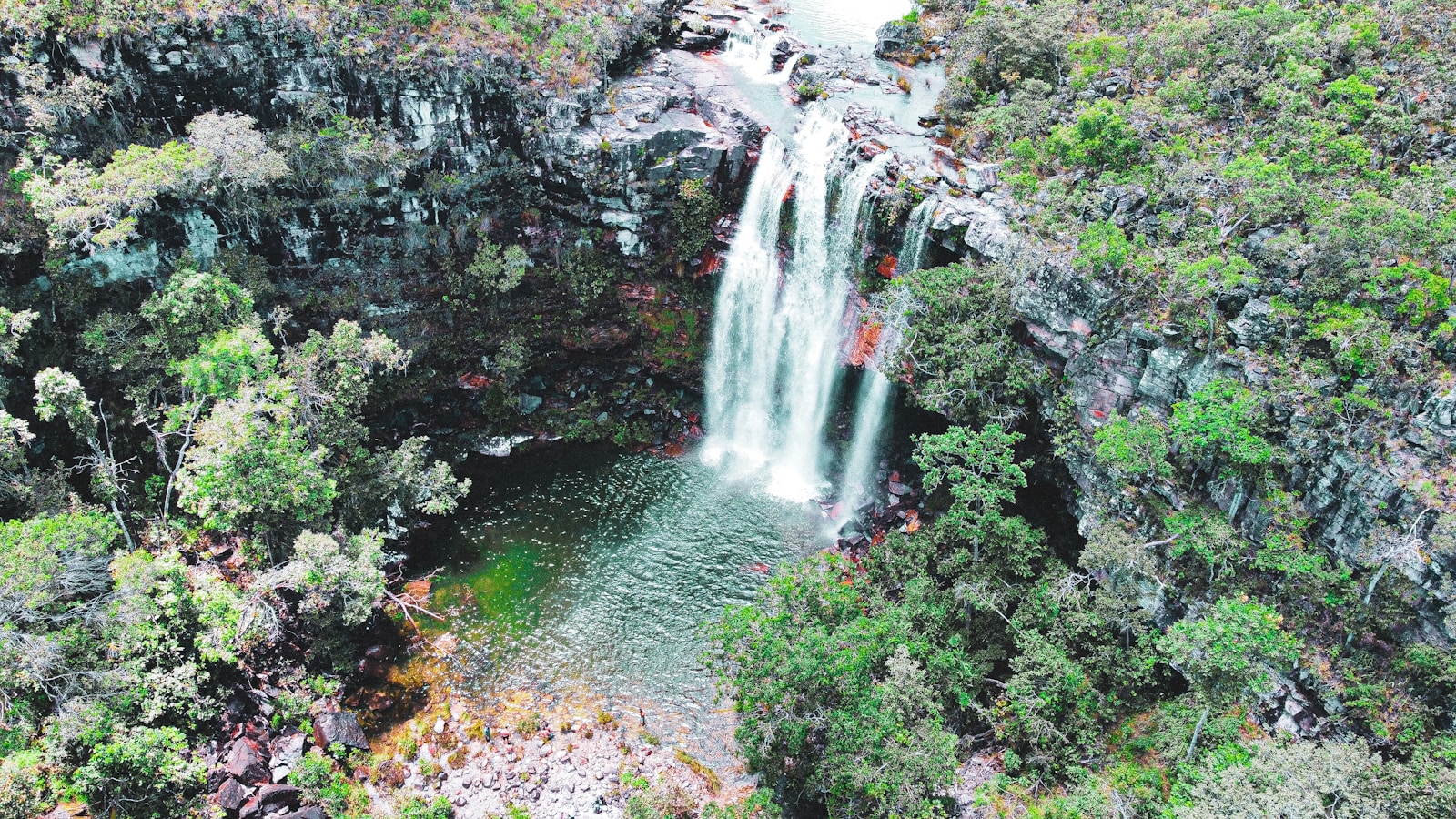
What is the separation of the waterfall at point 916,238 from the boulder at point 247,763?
24.6 m

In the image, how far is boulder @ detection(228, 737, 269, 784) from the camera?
66.3 feet

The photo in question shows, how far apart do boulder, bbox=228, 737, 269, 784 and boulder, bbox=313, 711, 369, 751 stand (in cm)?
141

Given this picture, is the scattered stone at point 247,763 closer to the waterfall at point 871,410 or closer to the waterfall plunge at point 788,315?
the waterfall plunge at point 788,315

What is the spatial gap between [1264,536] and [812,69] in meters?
27.3

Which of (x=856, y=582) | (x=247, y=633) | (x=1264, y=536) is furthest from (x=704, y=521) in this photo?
(x=1264, y=536)

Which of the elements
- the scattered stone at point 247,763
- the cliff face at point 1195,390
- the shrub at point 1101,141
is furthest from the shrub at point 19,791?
the shrub at point 1101,141

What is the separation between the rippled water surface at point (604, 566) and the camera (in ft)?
82.0

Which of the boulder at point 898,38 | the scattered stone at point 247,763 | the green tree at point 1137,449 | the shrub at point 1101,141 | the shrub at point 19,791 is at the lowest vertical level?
the scattered stone at point 247,763

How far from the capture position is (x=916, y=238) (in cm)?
2881

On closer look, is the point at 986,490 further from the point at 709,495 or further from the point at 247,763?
the point at 247,763

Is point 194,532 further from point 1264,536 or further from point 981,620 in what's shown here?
point 1264,536

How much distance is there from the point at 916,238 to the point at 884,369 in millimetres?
5061

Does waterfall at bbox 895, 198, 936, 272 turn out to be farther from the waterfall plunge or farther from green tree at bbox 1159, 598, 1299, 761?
green tree at bbox 1159, 598, 1299, 761

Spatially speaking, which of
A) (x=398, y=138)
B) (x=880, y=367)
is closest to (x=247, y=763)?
(x=398, y=138)
